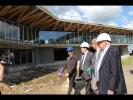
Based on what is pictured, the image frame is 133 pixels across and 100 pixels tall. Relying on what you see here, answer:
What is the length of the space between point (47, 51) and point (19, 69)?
39.6ft

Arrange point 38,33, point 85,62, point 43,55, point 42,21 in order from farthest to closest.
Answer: point 43,55
point 38,33
point 42,21
point 85,62

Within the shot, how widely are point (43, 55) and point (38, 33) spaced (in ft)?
10.6

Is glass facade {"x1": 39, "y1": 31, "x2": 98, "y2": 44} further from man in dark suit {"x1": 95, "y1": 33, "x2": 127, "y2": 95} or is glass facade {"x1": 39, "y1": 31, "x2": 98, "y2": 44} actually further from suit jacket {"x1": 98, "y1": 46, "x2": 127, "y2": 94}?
suit jacket {"x1": 98, "y1": 46, "x2": 127, "y2": 94}

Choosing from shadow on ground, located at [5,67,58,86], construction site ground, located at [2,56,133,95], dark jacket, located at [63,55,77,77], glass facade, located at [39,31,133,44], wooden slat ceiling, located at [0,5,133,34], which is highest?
wooden slat ceiling, located at [0,5,133,34]

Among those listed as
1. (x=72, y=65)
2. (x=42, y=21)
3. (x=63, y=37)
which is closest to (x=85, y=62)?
(x=72, y=65)

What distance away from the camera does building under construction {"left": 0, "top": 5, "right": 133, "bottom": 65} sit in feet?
108

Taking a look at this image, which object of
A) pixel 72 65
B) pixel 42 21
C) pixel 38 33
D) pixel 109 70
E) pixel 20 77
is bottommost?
pixel 20 77

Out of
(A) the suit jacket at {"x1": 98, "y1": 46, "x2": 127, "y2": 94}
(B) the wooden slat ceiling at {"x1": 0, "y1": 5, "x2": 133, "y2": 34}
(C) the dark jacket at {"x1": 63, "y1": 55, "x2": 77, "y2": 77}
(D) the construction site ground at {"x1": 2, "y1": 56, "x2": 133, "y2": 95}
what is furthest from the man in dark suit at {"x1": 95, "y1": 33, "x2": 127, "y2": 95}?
(B) the wooden slat ceiling at {"x1": 0, "y1": 5, "x2": 133, "y2": 34}

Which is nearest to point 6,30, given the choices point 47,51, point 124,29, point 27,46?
point 27,46

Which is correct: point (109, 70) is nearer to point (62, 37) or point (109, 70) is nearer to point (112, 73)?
point (112, 73)

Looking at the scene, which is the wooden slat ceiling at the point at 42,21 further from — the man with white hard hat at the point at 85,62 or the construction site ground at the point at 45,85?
the man with white hard hat at the point at 85,62

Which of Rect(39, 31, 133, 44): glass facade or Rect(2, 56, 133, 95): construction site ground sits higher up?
Rect(39, 31, 133, 44): glass facade

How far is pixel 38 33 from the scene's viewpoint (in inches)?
1783
